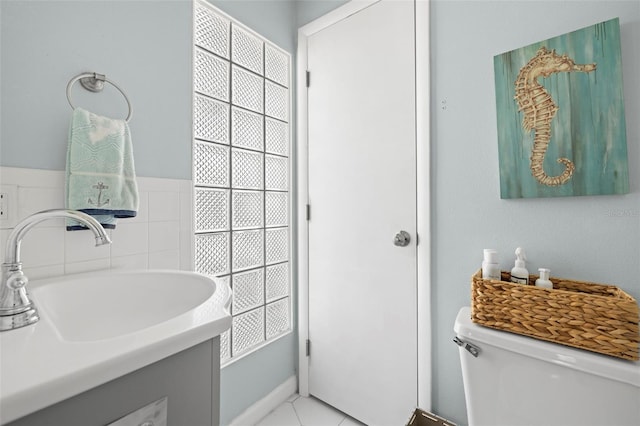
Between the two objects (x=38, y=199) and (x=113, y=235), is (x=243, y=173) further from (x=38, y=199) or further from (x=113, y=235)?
(x=38, y=199)

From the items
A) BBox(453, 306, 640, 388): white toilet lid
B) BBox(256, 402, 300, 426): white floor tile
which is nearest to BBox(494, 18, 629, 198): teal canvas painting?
BBox(453, 306, 640, 388): white toilet lid

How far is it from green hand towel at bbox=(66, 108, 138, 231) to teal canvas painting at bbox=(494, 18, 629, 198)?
4.16 ft

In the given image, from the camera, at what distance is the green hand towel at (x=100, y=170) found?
857 millimetres

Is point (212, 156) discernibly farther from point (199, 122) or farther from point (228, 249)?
point (228, 249)

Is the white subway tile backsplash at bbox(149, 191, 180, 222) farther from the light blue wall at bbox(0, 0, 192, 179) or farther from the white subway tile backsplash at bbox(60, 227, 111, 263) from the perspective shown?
the white subway tile backsplash at bbox(60, 227, 111, 263)

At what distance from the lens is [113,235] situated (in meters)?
1.00

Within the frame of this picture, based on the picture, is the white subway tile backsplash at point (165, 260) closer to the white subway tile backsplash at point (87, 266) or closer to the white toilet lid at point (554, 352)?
the white subway tile backsplash at point (87, 266)

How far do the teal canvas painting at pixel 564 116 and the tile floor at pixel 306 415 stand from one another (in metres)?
1.32

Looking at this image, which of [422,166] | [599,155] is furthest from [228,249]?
[599,155]

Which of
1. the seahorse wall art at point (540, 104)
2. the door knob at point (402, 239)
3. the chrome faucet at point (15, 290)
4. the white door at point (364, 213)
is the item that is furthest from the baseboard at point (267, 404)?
the seahorse wall art at point (540, 104)

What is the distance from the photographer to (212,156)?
131cm

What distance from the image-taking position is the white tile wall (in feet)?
2.72

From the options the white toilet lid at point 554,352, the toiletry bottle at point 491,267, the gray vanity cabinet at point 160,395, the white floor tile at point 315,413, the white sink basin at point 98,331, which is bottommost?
the white floor tile at point 315,413

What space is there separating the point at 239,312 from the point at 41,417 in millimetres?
1082
